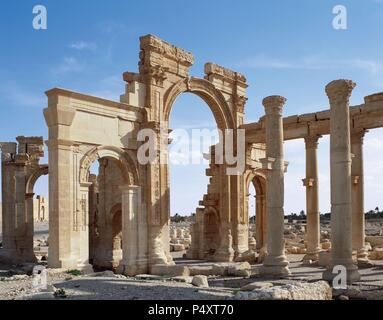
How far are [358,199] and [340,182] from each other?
252 inches

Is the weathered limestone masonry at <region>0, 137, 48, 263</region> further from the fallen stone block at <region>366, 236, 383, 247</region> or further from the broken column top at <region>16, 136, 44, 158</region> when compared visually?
the fallen stone block at <region>366, 236, 383, 247</region>

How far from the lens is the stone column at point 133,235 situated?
18672 mm

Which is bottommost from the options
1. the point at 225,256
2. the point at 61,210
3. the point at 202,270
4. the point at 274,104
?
the point at 225,256

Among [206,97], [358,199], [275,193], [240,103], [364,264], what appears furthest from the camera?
[240,103]

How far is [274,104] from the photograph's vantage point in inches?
664

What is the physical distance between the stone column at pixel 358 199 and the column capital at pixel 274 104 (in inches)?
189

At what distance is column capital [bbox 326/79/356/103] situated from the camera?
571 inches

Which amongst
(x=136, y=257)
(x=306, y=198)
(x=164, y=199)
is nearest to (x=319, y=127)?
(x=306, y=198)

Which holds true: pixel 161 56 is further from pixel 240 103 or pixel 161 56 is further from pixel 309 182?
pixel 309 182

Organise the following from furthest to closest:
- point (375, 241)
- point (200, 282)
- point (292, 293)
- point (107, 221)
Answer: point (375, 241), point (107, 221), point (200, 282), point (292, 293)

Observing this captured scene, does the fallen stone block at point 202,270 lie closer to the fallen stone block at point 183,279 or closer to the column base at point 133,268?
the fallen stone block at point 183,279

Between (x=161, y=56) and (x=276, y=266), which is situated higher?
(x=161, y=56)

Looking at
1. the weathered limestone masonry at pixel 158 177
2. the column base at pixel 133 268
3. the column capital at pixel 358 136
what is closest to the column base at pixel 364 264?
the weathered limestone masonry at pixel 158 177

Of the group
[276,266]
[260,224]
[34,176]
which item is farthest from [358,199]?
[34,176]
